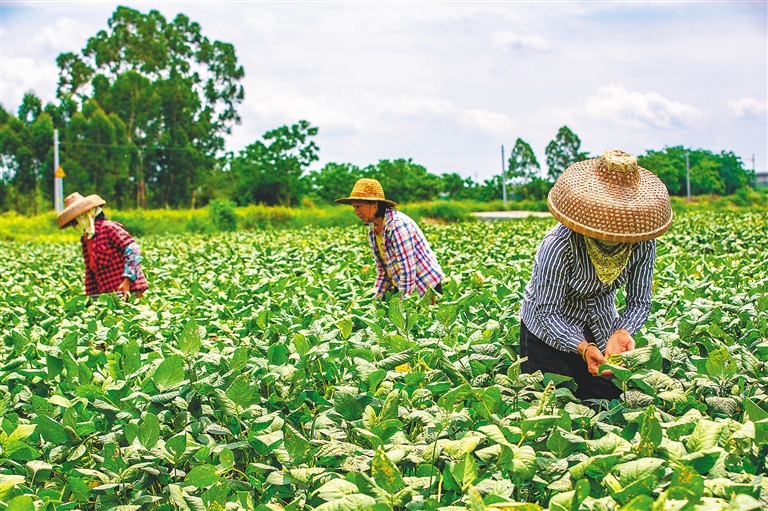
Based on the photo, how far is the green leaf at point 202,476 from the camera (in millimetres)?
2016

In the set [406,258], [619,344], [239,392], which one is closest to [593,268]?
[619,344]

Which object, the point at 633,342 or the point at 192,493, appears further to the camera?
the point at 633,342

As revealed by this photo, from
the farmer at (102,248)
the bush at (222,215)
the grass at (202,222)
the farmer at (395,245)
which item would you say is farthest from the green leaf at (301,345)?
the bush at (222,215)

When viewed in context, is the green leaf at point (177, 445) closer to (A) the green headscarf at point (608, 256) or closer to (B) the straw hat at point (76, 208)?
(A) the green headscarf at point (608, 256)

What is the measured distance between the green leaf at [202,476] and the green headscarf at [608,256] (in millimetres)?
1509

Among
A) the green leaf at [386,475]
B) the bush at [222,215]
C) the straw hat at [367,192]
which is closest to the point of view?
the green leaf at [386,475]

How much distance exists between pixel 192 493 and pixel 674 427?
1.26 metres

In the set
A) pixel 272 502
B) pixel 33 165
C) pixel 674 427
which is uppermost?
pixel 33 165

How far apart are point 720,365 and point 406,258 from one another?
2743 millimetres

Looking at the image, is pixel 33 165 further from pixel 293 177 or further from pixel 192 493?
pixel 192 493

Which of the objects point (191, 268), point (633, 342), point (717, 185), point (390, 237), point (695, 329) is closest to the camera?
point (633, 342)

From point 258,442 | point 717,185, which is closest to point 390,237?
point 258,442

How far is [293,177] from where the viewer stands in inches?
1428

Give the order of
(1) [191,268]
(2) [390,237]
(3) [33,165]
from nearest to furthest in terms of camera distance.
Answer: (2) [390,237]
(1) [191,268]
(3) [33,165]
